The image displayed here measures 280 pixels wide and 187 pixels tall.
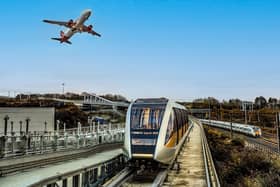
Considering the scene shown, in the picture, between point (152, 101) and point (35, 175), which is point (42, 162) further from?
point (152, 101)

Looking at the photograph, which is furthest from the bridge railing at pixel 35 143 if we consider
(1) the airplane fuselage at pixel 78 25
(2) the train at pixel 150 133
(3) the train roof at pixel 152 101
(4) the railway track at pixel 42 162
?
(1) the airplane fuselage at pixel 78 25

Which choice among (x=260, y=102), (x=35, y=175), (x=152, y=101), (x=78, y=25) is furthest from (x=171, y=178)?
(x=260, y=102)

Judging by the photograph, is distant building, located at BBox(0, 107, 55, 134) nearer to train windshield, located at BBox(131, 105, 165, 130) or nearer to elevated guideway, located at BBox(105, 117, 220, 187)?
elevated guideway, located at BBox(105, 117, 220, 187)

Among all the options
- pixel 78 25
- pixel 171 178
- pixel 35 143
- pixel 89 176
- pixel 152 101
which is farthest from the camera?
pixel 78 25

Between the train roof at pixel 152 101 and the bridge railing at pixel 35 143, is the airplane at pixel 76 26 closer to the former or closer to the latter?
the bridge railing at pixel 35 143

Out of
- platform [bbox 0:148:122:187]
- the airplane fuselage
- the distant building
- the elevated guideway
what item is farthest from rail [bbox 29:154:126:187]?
the distant building

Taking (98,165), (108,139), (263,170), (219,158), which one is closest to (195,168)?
(98,165)

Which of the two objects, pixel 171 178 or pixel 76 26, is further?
pixel 76 26

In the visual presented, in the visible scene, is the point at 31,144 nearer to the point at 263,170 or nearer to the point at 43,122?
the point at 263,170
